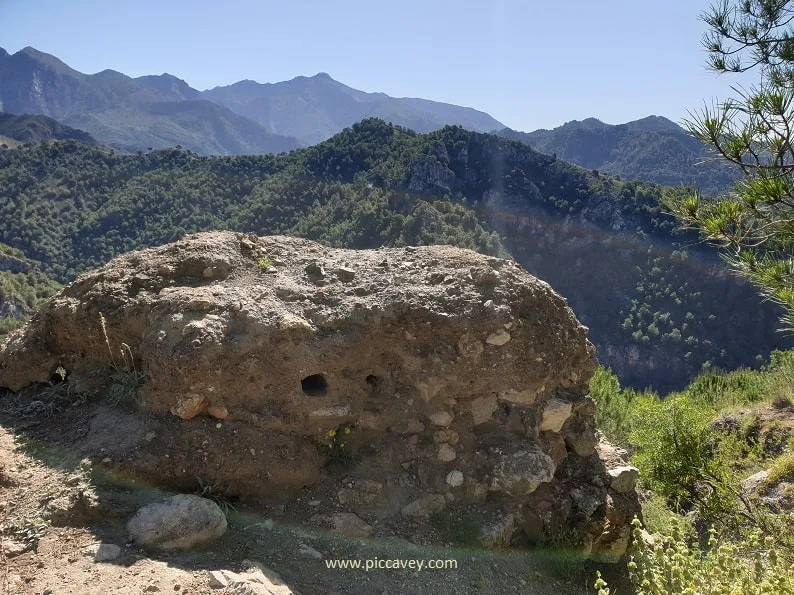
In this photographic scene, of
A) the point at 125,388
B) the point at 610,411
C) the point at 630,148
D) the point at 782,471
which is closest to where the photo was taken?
the point at 125,388

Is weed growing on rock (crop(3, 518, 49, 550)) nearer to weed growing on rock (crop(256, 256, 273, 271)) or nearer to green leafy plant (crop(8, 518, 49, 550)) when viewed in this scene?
green leafy plant (crop(8, 518, 49, 550))

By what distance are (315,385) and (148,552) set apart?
75.7 inches

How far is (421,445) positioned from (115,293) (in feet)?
10.5

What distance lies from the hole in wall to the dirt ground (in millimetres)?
1026

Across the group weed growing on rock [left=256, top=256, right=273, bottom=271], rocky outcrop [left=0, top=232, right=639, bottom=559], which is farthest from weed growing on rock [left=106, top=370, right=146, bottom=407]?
weed growing on rock [left=256, top=256, right=273, bottom=271]

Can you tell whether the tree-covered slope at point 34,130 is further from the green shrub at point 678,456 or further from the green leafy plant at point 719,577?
the green leafy plant at point 719,577

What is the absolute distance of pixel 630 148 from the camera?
147m

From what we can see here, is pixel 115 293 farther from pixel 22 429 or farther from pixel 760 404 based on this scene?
pixel 760 404

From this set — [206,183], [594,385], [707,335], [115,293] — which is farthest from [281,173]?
[115,293]

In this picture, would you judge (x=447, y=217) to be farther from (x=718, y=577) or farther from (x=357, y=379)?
(x=718, y=577)

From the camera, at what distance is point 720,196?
524cm

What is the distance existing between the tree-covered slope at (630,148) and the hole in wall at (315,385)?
7594 cm

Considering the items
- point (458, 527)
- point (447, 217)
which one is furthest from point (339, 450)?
point (447, 217)

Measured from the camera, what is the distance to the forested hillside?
60031mm
